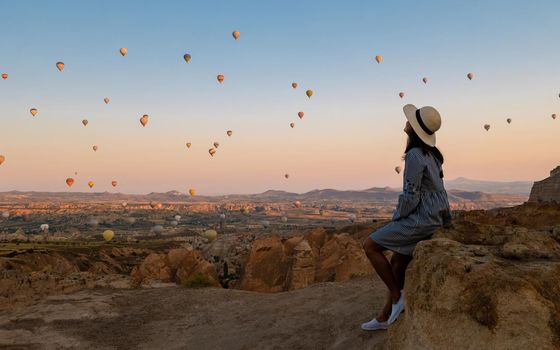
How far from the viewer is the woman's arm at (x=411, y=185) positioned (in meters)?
6.26

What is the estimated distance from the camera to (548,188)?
174ft

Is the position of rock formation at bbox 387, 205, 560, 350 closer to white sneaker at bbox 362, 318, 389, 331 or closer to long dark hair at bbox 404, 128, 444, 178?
white sneaker at bbox 362, 318, 389, 331

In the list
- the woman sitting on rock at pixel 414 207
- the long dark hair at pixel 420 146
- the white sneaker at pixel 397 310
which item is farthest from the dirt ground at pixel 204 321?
the long dark hair at pixel 420 146

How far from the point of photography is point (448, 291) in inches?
206

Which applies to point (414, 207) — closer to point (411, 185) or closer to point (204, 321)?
point (411, 185)

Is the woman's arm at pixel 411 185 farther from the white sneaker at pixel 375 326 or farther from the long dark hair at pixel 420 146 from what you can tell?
the white sneaker at pixel 375 326

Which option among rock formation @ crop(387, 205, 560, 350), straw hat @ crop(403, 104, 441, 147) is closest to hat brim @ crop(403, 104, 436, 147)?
straw hat @ crop(403, 104, 441, 147)

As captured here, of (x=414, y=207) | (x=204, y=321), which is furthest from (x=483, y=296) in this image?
(x=204, y=321)

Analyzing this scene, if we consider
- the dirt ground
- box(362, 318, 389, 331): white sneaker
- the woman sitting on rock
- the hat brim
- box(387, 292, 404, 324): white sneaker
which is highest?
the hat brim

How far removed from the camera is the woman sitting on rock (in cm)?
633

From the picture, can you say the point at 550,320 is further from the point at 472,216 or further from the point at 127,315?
the point at 472,216

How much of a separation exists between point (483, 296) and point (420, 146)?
2.40 metres

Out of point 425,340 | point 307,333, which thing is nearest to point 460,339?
point 425,340

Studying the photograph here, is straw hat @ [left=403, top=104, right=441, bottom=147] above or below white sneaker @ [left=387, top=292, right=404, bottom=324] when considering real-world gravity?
above
